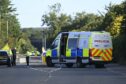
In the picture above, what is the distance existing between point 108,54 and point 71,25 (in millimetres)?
86643

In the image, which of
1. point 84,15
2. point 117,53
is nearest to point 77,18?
point 84,15

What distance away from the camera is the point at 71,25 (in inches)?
5182

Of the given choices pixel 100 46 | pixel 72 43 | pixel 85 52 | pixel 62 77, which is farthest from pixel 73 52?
pixel 62 77

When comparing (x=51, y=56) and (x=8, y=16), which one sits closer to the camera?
(x=51, y=56)

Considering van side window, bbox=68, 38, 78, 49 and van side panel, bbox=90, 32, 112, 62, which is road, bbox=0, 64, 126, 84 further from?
van side window, bbox=68, 38, 78, 49

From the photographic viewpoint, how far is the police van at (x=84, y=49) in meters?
44.5

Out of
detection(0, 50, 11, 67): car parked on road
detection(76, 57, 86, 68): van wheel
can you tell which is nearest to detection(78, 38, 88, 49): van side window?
detection(76, 57, 86, 68): van wheel

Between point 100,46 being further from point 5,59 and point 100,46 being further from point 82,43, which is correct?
point 5,59

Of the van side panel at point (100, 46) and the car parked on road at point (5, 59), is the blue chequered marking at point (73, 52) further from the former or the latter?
the car parked on road at point (5, 59)

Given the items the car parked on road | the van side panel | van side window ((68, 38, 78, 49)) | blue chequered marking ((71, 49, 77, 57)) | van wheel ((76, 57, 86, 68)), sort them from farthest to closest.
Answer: the car parked on road < van side window ((68, 38, 78, 49)) < blue chequered marking ((71, 49, 77, 57)) < van wheel ((76, 57, 86, 68)) < the van side panel

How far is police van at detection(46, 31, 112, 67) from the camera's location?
1753 inches

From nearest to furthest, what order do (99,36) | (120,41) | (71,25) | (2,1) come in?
(99,36)
(120,41)
(71,25)
(2,1)

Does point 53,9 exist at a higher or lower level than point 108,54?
higher

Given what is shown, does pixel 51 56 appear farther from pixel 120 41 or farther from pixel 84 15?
pixel 84 15
